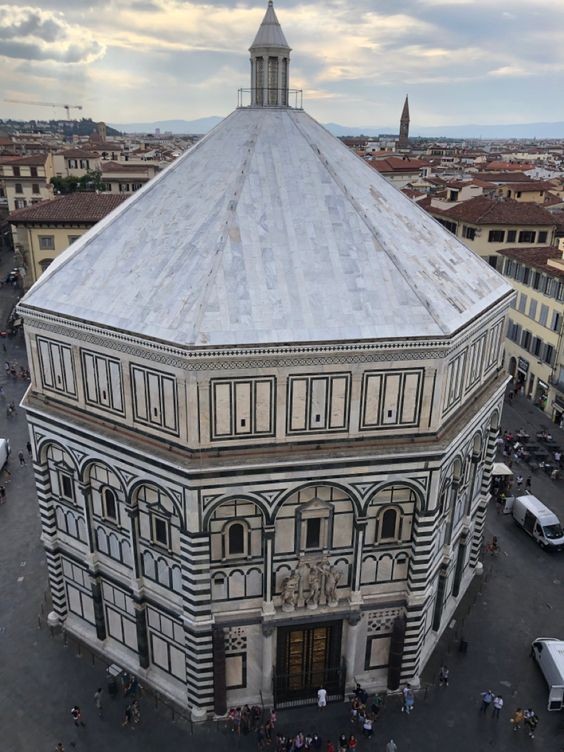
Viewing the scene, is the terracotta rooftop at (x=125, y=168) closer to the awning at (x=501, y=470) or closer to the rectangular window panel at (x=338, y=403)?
the awning at (x=501, y=470)

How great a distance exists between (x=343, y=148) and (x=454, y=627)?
21019 mm

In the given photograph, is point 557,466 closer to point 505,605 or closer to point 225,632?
point 505,605

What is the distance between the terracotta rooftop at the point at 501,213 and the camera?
186 feet

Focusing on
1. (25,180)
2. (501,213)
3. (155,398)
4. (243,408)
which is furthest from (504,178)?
(155,398)

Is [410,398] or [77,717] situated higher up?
[410,398]

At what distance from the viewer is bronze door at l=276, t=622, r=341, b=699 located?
24.5 m

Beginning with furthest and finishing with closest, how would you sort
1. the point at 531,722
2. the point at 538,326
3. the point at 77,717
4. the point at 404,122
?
the point at 404,122 → the point at 538,326 → the point at 531,722 → the point at 77,717

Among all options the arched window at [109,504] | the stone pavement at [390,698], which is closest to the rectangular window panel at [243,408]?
the arched window at [109,504]

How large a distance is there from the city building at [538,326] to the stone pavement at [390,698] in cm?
1725

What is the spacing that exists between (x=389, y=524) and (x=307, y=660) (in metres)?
6.20

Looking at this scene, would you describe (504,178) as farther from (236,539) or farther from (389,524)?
(236,539)

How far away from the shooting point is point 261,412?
21.1 meters

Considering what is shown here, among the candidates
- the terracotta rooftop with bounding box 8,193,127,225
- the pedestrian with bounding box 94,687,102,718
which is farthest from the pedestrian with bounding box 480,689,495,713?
the terracotta rooftop with bounding box 8,193,127,225

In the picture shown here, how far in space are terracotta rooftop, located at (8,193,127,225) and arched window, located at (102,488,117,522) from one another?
42278 millimetres
